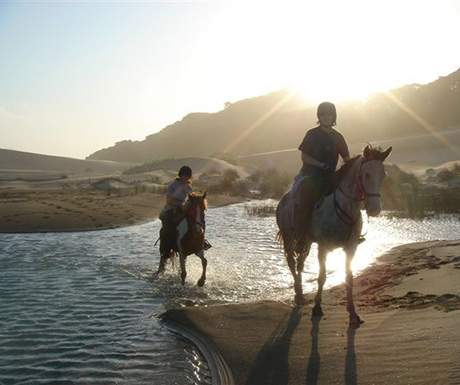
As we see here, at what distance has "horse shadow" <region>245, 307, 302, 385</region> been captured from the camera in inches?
213

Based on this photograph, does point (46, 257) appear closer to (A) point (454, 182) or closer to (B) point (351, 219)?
(B) point (351, 219)

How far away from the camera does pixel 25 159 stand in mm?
100688

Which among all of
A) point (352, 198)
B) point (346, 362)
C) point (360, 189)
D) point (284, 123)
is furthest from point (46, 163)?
point (346, 362)

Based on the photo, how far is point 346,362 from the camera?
5449 mm

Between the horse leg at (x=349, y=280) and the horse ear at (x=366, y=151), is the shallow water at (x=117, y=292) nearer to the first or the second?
the horse leg at (x=349, y=280)

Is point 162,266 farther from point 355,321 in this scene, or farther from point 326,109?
point 355,321

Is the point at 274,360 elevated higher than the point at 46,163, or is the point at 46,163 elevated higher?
A: the point at 46,163

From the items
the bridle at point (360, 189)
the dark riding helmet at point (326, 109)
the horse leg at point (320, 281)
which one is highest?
the dark riding helmet at point (326, 109)

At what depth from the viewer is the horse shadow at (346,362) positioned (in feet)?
16.8

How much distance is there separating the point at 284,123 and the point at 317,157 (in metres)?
113

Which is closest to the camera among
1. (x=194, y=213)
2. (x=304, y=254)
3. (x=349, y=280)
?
(x=349, y=280)

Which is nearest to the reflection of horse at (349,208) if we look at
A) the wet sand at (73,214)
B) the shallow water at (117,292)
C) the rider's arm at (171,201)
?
the shallow water at (117,292)

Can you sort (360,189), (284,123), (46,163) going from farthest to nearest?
(284,123)
(46,163)
(360,189)

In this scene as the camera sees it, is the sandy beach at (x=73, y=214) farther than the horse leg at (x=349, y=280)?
Yes
